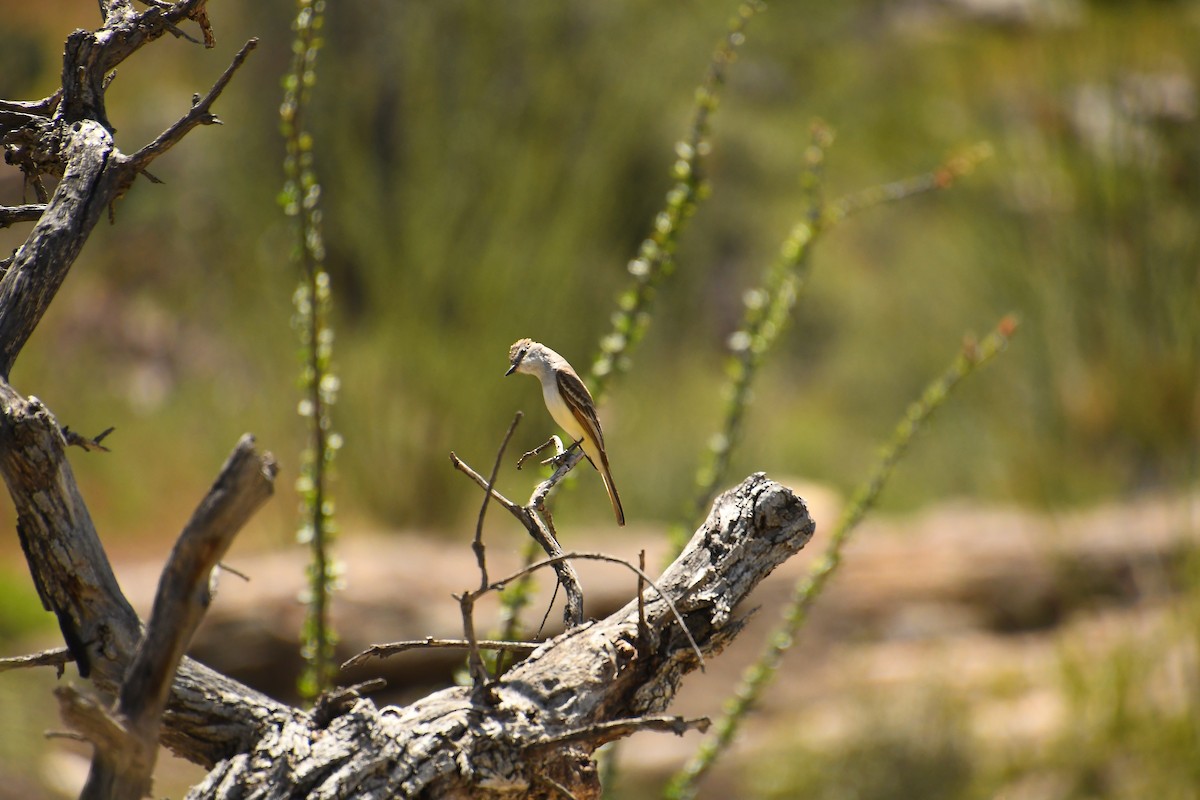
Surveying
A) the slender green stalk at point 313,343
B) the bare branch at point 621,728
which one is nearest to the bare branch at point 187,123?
the slender green stalk at point 313,343

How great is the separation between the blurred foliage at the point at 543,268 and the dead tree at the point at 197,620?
→ 163 cm

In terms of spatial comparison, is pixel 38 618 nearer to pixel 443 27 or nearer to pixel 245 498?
pixel 443 27

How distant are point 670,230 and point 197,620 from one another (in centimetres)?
113

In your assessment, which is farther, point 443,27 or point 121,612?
point 443,27

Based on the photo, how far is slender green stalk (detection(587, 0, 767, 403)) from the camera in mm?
1769

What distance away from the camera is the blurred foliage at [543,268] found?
4.73 m

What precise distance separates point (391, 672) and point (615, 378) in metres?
3.60

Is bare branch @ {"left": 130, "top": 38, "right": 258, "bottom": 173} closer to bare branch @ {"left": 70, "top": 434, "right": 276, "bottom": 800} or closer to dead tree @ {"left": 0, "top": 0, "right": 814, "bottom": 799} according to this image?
dead tree @ {"left": 0, "top": 0, "right": 814, "bottom": 799}

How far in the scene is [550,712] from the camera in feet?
3.36

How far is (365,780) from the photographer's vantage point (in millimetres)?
969

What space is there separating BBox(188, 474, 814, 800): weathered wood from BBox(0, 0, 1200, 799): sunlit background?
903mm

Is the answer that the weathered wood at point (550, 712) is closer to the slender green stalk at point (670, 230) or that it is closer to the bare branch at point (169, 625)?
the bare branch at point (169, 625)

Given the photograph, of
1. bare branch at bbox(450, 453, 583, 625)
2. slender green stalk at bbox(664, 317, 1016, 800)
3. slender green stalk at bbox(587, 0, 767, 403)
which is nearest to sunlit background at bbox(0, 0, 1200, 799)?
slender green stalk at bbox(587, 0, 767, 403)

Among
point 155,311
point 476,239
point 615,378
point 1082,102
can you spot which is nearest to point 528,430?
point 476,239
